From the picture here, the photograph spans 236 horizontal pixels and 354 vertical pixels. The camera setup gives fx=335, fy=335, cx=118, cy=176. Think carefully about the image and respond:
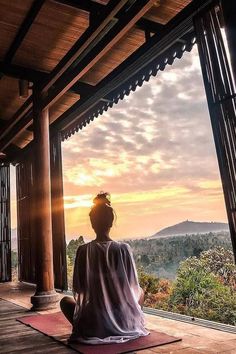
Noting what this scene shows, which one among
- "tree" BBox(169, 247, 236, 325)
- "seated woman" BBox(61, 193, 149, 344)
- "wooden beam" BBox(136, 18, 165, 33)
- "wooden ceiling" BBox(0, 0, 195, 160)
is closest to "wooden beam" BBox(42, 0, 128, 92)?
"wooden ceiling" BBox(0, 0, 195, 160)

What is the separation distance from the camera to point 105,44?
365 cm

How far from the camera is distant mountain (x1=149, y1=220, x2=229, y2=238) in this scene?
12.9 m

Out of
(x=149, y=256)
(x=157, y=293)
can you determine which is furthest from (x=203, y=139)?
(x=157, y=293)

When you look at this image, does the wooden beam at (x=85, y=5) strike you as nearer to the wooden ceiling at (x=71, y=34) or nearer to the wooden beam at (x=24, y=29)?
the wooden ceiling at (x=71, y=34)

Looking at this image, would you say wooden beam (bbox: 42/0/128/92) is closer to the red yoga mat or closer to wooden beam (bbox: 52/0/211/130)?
wooden beam (bbox: 52/0/211/130)

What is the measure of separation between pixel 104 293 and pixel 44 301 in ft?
6.65

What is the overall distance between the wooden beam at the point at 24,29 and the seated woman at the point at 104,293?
2.59 metres

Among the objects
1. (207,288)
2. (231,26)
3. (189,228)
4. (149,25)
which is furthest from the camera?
(189,228)

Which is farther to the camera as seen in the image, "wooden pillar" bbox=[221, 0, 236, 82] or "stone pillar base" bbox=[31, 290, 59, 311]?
"stone pillar base" bbox=[31, 290, 59, 311]

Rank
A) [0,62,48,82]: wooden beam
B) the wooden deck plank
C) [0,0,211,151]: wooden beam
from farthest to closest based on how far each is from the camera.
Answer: [0,62,48,82]: wooden beam < [0,0,211,151]: wooden beam < the wooden deck plank

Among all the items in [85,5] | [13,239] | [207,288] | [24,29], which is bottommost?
[207,288]

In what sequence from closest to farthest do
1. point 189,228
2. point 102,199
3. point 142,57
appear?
point 102,199 < point 142,57 < point 189,228

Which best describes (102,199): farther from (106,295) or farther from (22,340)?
(22,340)

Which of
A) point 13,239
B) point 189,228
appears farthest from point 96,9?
point 189,228
